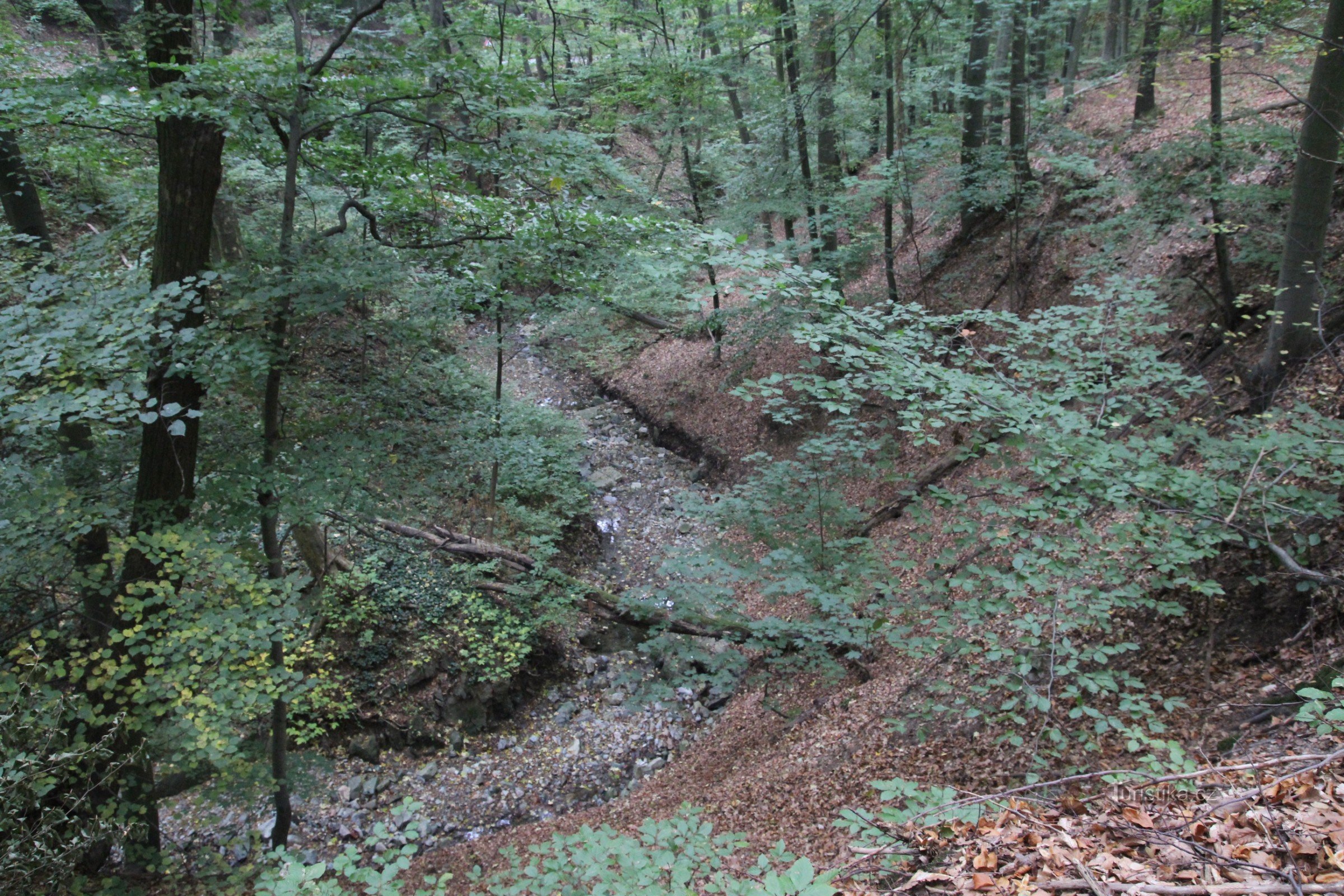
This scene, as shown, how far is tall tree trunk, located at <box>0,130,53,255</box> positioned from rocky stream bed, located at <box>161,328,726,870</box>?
447 cm

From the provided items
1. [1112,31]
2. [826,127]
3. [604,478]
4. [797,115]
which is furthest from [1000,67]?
[604,478]

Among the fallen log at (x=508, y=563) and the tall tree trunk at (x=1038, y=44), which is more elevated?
the tall tree trunk at (x=1038, y=44)

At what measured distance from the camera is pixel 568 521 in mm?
10703

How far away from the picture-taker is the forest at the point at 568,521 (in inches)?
134

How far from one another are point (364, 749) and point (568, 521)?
423 centimetres

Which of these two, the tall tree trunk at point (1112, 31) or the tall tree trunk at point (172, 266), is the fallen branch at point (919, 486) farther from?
the tall tree trunk at point (1112, 31)

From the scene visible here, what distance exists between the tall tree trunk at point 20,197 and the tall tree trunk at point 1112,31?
57.0 ft

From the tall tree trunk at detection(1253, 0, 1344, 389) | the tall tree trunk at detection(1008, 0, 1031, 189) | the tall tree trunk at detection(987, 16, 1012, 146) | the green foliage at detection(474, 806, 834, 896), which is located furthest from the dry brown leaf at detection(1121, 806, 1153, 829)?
the tall tree trunk at detection(987, 16, 1012, 146)

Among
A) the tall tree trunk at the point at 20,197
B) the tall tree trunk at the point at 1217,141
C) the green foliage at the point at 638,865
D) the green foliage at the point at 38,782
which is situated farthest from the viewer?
the tall tree trunk at the point at 1217,141

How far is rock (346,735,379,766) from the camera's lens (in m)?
7.57

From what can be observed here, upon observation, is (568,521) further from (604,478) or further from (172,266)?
(172,266)

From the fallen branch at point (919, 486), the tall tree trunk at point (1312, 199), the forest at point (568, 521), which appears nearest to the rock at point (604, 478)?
the forest at point (568, 521)

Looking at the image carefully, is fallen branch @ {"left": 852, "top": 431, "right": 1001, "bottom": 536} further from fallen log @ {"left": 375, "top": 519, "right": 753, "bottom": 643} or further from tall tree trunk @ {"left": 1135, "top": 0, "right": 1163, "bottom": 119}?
tall tree trunk @ {"left": 1135, "top": 0, "right": 1163, "bottom": 119}

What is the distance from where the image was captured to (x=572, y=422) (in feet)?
42.8
